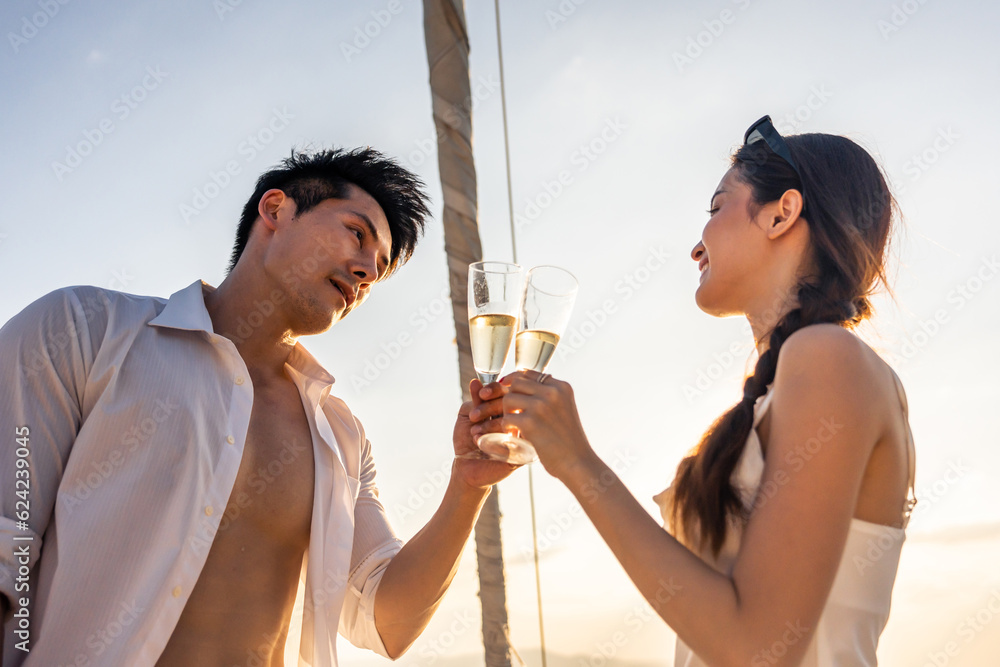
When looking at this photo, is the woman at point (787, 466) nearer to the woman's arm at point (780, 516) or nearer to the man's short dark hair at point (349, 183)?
the woman's arm at point (780, 516)

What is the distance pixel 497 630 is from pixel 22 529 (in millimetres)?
1833

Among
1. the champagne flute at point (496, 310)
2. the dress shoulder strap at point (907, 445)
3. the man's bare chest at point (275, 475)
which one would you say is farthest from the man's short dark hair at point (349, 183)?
the dress shoulder strap at point (907, 445)

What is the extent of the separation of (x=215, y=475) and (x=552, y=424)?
3.77ft

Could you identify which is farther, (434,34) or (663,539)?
(434,34)

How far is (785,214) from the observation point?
1738 mm

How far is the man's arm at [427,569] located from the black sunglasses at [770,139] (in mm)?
1305

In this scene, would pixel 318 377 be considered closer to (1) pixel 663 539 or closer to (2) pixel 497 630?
(2) pixel 497 630


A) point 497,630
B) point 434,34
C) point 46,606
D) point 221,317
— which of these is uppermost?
point 434,34

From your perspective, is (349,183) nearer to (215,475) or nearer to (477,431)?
(215,475)

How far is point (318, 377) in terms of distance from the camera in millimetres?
2832

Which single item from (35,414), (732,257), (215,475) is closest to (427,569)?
(215,475)

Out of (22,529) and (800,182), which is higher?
(800,182)

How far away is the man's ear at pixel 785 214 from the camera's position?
1722 millimetres

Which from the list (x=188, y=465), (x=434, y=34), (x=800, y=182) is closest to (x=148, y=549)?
(x=188, y=465)
